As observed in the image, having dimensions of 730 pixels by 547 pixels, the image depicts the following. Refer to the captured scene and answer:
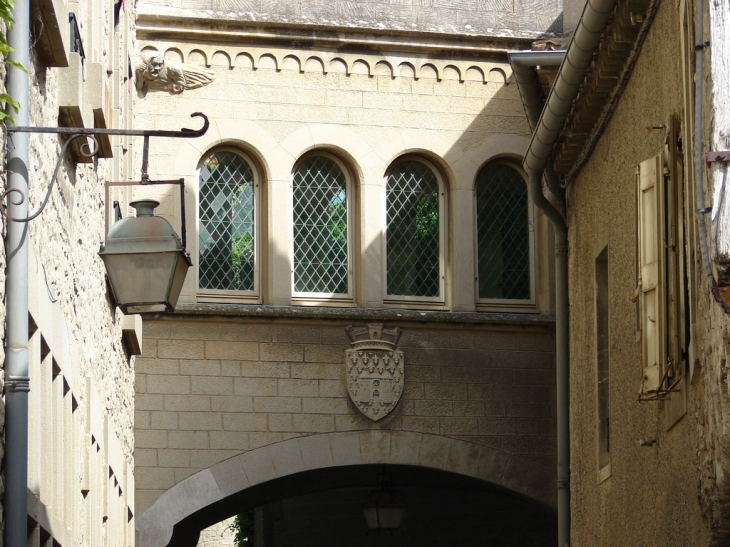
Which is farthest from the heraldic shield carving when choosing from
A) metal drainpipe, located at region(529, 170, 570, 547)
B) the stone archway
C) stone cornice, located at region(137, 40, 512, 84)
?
metal drainpipe, located at region(529, 170, 570, 547)

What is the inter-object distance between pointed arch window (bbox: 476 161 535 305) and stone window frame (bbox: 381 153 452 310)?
36 cm

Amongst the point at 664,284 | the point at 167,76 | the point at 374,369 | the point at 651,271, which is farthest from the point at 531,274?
the point at 664,284

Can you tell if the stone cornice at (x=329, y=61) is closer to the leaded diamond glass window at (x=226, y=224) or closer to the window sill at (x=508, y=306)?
the leaded diamond glass window at (x=226, y=224)

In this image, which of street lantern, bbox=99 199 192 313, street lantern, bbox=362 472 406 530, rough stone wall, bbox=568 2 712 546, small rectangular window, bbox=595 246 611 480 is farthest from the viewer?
street lantern, bbox=362 472 406 530

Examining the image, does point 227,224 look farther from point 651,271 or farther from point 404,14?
point 651,271

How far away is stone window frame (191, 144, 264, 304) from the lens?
55.0 feet

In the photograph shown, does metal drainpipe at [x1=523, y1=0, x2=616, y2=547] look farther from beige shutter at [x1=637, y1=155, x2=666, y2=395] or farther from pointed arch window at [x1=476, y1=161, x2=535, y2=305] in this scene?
pointed arch window at [x1=476, y1=161, x2=535, y2=305]

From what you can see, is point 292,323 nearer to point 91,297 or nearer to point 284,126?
point 284,126

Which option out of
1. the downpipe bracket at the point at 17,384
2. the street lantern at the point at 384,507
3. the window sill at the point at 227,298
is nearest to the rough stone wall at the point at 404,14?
the window sill at the point at 227,298

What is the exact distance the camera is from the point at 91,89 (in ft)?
30.9

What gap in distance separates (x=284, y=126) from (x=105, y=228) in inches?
242

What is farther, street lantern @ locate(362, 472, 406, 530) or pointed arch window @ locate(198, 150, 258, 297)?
street lantern @ locate(362, 472, 406, 530)

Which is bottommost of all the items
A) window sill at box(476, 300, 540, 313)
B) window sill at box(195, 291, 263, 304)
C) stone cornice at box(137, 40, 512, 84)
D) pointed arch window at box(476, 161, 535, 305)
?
window sill at box(476, 300, 540, 313)

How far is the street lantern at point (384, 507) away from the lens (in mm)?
17812
